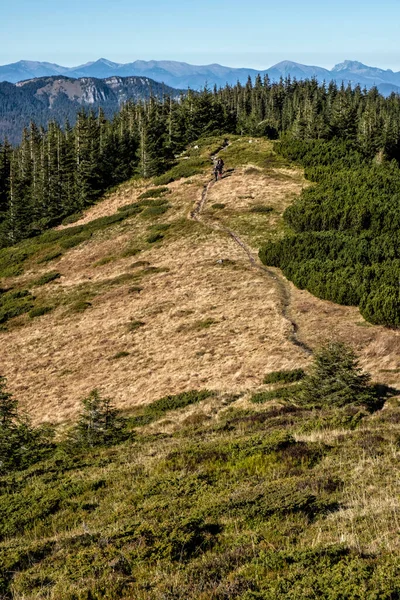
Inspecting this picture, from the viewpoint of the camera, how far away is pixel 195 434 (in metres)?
16.7

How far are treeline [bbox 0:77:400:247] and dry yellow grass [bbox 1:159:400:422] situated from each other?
26.5 metres

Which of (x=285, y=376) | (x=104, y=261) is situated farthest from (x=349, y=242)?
(x=104, y=261)

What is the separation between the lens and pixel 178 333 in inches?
1182

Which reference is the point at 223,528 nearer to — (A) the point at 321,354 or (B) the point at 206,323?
(A) the point at 321,354

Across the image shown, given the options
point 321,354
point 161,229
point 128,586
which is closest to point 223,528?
point 128,586

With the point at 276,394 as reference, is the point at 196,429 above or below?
below

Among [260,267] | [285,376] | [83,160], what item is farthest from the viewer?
[83,160]

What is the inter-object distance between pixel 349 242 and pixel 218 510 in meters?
28.8

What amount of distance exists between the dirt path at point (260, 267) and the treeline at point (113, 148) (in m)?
18.1

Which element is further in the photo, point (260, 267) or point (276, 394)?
point (260, 267)

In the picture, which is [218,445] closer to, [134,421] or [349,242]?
[134,421]

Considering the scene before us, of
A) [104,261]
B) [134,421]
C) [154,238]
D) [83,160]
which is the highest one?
[83,160]

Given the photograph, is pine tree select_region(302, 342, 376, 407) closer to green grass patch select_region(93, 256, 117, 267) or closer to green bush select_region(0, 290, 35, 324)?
green bush select_region(0, 290, 35, 324)

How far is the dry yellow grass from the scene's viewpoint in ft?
80.0
